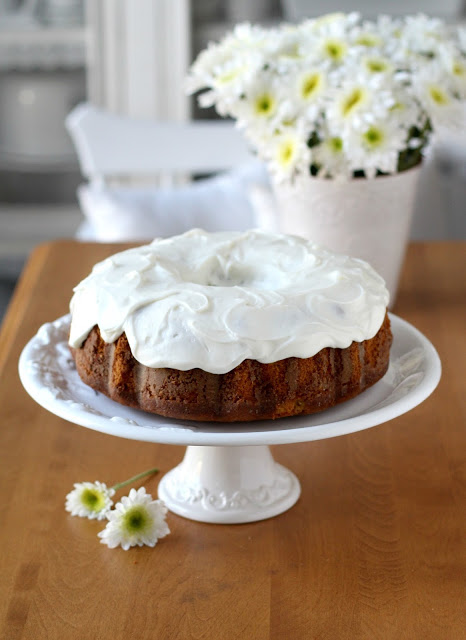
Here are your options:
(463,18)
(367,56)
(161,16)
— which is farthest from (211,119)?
(367,56)

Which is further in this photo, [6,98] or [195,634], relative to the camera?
[6,98]

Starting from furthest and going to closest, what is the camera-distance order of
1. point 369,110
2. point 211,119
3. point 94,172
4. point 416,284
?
point 211,119 < point 94,172 < point 416,284 < point 369,110

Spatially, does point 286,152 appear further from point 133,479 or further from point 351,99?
point 133,479

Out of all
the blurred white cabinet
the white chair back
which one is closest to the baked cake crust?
the white chair back

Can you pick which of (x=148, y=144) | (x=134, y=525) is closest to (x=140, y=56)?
(x=148, y=144)

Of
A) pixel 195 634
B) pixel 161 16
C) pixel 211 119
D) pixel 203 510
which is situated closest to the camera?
pixel 195 634

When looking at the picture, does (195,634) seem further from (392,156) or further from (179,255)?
(392,156)
